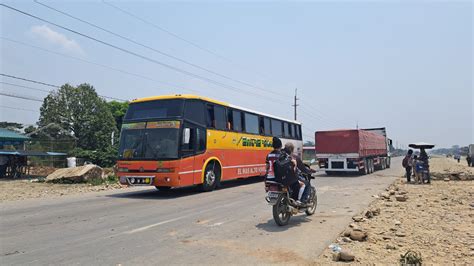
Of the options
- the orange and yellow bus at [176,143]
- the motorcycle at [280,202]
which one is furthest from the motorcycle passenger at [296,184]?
the orange and yellow bus at [176,143]

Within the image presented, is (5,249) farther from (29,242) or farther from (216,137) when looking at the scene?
(216,137)

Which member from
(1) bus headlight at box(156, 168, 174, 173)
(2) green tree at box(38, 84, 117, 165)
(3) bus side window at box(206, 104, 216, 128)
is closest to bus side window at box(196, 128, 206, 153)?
(3) bus side window at box(206, 104, 216, 128)

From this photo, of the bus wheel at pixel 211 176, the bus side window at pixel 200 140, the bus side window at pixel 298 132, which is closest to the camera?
the bus side window at pixel 200 140

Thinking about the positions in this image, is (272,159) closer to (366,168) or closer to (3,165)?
(366,168)

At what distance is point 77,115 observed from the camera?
5706cm

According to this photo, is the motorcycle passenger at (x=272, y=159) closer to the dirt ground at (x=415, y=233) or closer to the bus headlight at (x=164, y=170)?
the dirt ground at (x=415, y=233)

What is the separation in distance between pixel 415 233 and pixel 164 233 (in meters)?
4.72

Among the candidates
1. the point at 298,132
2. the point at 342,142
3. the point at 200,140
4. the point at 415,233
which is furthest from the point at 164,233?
the point at 298,132

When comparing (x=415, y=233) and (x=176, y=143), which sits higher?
(x=176, y=143)

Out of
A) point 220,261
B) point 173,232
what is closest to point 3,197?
point 173,232

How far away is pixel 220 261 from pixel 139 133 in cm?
843

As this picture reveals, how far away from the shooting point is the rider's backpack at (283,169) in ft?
24.4

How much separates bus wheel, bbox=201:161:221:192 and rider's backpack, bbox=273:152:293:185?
21.6ft

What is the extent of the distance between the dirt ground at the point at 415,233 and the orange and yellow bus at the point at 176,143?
6.14 metres
